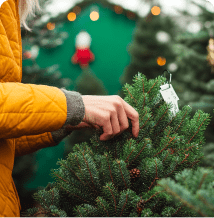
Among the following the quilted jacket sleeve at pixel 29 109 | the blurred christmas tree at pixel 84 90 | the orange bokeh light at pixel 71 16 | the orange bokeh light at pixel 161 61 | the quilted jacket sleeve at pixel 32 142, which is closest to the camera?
the quilted jacket sleeve at pixel 29 109

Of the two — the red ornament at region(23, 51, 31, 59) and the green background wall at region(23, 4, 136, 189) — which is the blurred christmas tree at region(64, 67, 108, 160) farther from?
the green background wall at region(23, 4, 136, 189)

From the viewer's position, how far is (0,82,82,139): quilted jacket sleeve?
0.48 m

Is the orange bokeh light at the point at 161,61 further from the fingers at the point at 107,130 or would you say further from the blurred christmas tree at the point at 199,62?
the fingers at the point at 107,130

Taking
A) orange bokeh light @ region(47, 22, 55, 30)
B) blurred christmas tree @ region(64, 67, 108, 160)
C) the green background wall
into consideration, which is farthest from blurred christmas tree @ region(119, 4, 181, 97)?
orange bokeh light @ region(47, 22, 55, 30)

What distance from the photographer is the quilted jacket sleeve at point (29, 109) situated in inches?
18.9

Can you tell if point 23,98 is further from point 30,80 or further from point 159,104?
point 30,80

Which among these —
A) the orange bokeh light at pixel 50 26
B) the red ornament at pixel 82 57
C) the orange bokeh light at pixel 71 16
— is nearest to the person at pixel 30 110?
the orange bokeh light at pixel 50 26

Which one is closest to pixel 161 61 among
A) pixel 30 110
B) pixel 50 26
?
pixel 50 26

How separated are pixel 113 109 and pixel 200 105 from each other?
5.87 feet

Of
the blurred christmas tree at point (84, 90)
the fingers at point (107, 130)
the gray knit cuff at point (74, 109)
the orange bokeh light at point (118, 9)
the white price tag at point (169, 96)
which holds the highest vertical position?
the orange bokeh light at point (118, 9)

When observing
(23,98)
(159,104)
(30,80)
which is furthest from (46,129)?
(30,80)

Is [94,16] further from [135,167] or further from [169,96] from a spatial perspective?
[135,167]

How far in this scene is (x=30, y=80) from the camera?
2043mm

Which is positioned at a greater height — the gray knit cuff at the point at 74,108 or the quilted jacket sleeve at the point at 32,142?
the gray knit cuff at the point at 74,108
